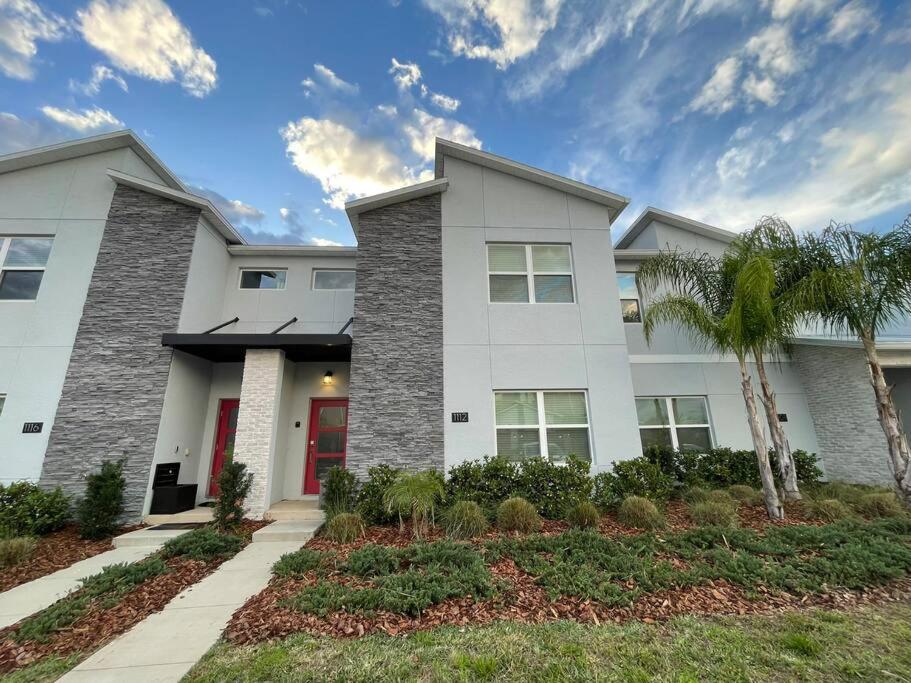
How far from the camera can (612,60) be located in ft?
36.1

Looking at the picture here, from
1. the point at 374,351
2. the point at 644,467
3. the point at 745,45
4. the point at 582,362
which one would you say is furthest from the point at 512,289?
the point at 745,45

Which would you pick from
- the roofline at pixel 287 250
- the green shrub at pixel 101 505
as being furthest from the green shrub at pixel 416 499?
the roofline at pixel 287 250

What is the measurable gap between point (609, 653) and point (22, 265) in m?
13.9

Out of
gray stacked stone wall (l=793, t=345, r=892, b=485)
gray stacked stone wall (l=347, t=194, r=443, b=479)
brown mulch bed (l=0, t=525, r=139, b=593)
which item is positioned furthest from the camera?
gray stacked stone wall (l=793, t=345, r=892, b=485)

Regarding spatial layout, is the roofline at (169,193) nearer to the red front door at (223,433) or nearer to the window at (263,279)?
the window at (263,279)

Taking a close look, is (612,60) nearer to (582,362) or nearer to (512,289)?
(512,289)

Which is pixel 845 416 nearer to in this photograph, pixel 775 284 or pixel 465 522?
pixel 775 284

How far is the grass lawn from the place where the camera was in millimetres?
2590

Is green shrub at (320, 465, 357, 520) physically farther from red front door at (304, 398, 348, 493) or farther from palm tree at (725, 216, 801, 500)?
palm tree at (725, 216, 801, 500)

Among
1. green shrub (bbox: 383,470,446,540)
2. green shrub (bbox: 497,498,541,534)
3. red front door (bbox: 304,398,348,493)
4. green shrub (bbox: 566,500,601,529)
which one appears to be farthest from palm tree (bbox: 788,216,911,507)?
red front door (bbox: 304,398,348,493)

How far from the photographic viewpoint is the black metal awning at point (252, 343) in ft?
26.0

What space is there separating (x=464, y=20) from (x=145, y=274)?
11503mm

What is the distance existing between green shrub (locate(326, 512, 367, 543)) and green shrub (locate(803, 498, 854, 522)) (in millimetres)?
8197

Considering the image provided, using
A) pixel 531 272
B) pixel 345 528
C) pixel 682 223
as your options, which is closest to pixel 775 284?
pixel 531 272
